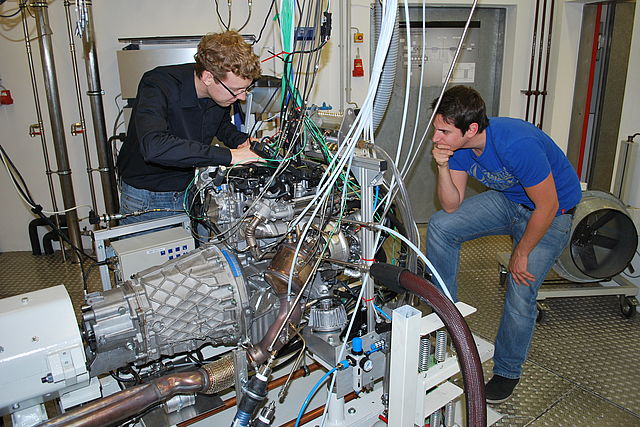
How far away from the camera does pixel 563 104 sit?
4.10m

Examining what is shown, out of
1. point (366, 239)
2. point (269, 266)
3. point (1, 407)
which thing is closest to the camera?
point (1, 407)

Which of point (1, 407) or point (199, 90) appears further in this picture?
point (199, 90)

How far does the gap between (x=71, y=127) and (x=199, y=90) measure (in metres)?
2.24

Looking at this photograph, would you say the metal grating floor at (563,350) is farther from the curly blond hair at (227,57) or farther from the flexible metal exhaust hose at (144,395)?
the curly blond hair at (227,57)

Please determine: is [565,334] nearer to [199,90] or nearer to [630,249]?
[630,249]

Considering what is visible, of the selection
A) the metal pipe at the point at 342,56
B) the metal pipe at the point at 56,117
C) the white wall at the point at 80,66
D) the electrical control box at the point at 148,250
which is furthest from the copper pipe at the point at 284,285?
the white wall at the point at 80,66

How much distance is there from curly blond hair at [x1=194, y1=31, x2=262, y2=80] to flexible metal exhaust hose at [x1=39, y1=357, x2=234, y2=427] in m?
1.14

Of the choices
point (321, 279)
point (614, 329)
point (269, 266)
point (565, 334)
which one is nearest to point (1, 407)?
point (269, 266)

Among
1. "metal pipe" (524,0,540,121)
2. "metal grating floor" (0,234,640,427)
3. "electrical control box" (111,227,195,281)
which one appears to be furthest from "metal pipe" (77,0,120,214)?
"metal pipe" (524,0,540,121)

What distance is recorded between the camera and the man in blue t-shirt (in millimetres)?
1915

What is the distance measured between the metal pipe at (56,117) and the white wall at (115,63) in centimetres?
14

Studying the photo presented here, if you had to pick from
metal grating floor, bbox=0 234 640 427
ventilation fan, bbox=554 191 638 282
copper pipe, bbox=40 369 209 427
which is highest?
copper pipe, bbox=40 369 209 427

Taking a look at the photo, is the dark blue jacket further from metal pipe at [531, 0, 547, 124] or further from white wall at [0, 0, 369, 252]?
metal pipe at [531, 0, 547, 124]

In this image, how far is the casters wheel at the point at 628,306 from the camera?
2926mm
